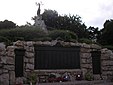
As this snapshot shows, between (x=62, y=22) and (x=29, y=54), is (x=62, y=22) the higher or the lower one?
the higher one

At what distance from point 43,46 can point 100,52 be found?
11.3 feet

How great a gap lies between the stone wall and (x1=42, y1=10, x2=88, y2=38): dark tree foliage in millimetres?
18573

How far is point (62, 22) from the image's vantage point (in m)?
33.5

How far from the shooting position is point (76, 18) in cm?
3553

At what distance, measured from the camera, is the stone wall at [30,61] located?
1074 cm

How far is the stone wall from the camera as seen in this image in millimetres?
10742

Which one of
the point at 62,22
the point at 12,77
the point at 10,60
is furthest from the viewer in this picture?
the point at 62,22

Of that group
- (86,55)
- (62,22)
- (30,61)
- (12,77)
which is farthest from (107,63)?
(62,22)

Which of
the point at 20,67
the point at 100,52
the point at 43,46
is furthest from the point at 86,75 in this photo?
the point at 20,67

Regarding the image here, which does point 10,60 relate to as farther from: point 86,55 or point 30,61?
point 86,55

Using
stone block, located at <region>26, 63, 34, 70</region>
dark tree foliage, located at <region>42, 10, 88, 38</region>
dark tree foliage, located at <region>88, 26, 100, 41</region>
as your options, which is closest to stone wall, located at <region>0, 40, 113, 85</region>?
stone block, located at <region>26, 63, 34, 70</region>

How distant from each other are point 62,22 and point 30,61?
2213cm

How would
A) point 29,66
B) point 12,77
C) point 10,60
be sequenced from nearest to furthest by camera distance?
point 12,77, point 10,60, point 29,66

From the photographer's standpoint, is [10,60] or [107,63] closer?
[10,60]
